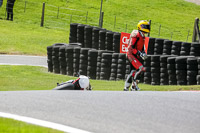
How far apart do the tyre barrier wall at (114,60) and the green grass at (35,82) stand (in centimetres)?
50

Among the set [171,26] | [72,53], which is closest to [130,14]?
[171,26]

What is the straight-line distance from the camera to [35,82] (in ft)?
48.0

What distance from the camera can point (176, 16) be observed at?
47.4 m

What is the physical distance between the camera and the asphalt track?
252 inches

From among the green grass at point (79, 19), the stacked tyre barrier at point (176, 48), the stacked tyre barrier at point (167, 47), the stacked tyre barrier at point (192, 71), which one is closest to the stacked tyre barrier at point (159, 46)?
the stacked tyre barrier at point (167, 47)

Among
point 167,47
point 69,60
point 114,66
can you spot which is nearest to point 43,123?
point 114,66

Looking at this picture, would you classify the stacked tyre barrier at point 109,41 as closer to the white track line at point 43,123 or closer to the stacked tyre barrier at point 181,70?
the stacked tyre barrier at point 181,70

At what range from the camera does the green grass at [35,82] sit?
12789mm

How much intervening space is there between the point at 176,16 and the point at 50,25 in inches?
636

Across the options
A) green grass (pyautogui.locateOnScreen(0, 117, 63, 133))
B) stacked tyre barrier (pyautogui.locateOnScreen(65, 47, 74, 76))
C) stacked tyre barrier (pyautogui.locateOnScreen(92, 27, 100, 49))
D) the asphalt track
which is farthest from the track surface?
stacked tyre barrier (pyautogui.locateOnScreen(92, 27, 100, 49))

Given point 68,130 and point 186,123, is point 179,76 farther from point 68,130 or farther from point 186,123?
point 68,130

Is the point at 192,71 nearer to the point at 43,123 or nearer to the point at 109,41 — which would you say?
the point at 43,123

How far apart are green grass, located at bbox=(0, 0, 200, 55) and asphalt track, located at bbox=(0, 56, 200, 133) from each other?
1681 centimetres

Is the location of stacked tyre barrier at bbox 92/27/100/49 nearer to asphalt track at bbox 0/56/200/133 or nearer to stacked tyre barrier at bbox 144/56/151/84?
stacked tyre barrier at bbox 144/56/151/84
